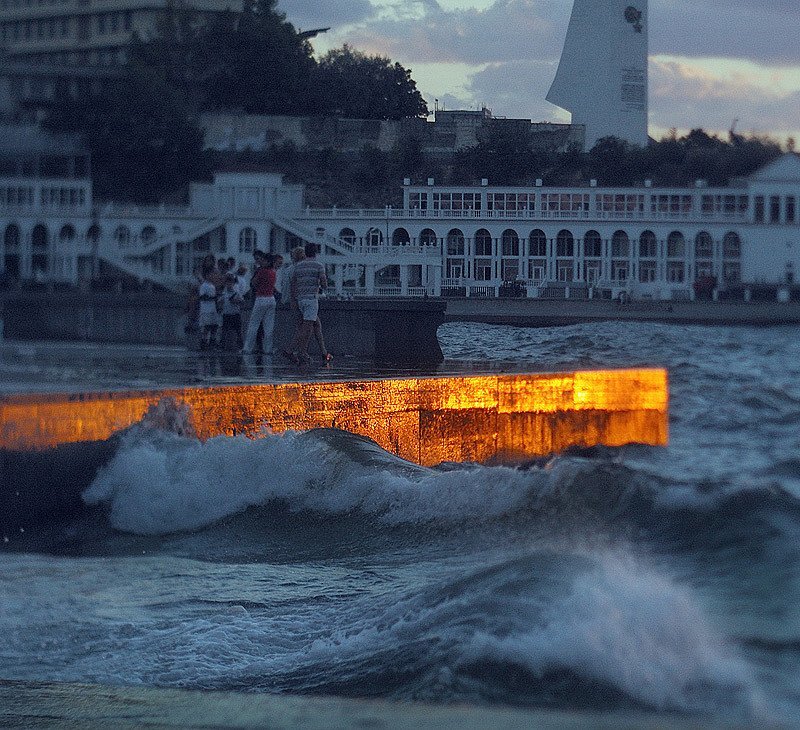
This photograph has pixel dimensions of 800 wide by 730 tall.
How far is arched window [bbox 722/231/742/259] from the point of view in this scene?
579cm

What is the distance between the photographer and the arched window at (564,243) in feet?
21.0

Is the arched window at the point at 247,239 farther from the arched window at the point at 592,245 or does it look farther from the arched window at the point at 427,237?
the arched window at the point at 592,245

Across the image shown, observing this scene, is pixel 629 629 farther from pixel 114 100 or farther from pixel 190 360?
pixel 190 360

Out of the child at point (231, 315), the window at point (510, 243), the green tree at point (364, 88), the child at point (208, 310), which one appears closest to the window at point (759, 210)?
the window at point (510, 243)

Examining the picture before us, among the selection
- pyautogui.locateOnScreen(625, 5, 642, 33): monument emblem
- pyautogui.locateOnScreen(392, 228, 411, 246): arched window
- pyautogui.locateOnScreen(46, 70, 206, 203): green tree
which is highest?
pyautogui.locateOnScreen(625, 5, 642, 33): monument emblem

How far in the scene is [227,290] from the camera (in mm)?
10445

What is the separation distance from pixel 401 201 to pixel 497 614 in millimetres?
4626

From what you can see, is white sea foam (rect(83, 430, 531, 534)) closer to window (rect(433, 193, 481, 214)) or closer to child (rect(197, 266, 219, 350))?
window (rect(433, 193, 481, 214))

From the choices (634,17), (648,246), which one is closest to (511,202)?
(648,246)

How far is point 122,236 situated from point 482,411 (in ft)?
10.0

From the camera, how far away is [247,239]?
11.1m

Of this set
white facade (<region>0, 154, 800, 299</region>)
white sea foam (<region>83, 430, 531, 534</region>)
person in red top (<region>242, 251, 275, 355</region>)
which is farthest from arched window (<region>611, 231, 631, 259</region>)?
person in red top (<region>242, 251, 275, 355</region>)

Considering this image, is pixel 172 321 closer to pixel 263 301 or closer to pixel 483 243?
pixel 263 301

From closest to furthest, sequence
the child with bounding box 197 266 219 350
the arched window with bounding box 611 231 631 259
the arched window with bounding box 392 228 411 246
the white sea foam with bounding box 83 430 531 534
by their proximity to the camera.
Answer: the white sea foam with bounding box 83 430 531 534 → the arched window with bounding box 611 231 631 259 → the arched window with bounding box 392 228 411 246 → the child with bounding box 197 266 219 350
